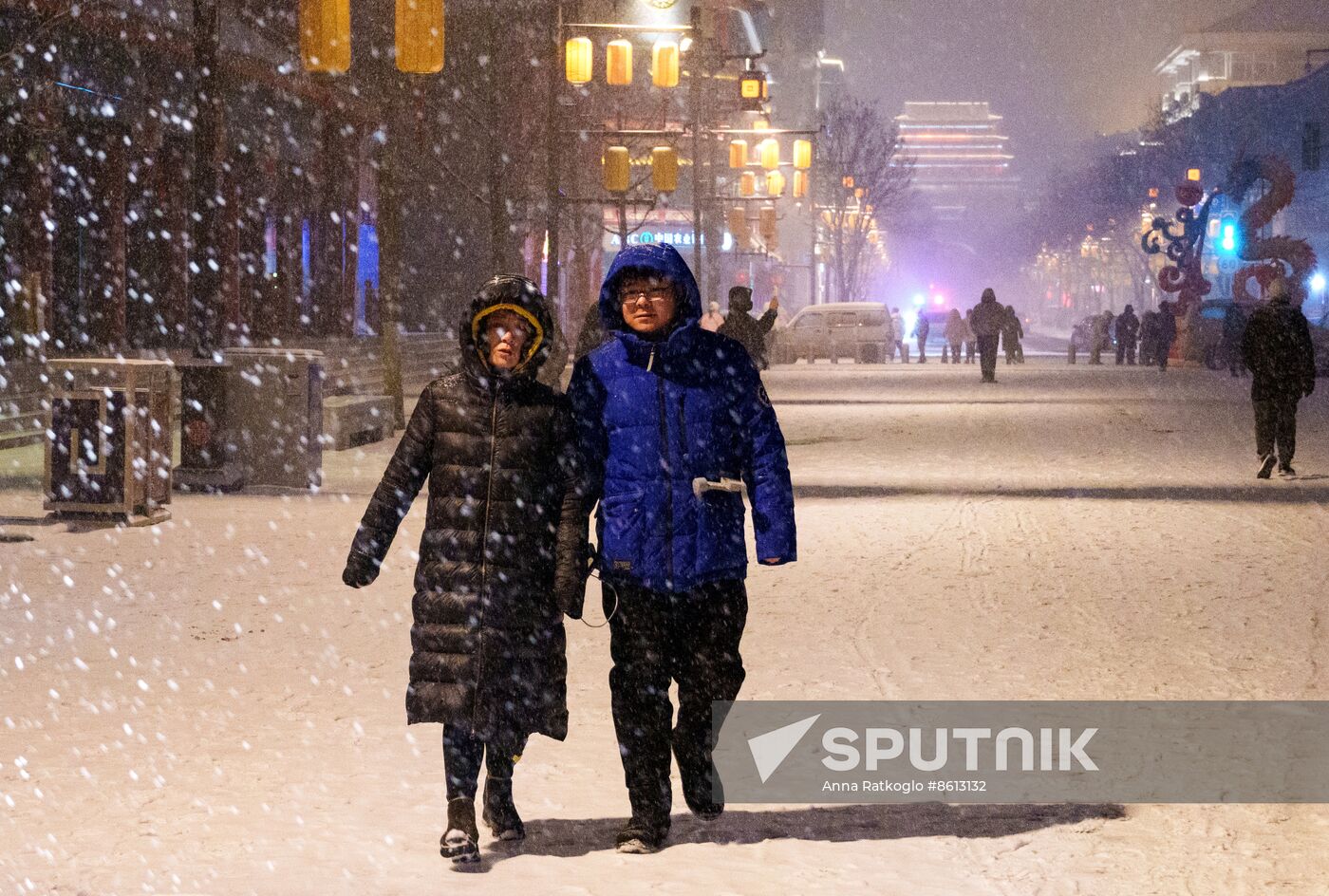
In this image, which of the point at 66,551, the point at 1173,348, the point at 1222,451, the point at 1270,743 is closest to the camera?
the point at 1270,743

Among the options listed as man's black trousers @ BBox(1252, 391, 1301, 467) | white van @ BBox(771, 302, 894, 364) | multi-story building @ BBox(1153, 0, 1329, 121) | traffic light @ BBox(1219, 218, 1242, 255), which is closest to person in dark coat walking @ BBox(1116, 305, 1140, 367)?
traffic light @ BBox(1219, 218, 1242, 255)

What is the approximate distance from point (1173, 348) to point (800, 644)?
158 ft

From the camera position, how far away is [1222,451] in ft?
66.9

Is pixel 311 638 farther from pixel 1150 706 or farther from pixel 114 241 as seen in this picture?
pixel 114 241

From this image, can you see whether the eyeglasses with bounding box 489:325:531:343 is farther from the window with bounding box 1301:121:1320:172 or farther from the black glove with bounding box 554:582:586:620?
the window with bounding box 1301:121:1320:172

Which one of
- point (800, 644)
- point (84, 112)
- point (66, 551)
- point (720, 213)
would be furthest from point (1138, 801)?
point (720, 213)

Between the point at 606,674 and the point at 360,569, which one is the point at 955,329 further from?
the point at 360,569

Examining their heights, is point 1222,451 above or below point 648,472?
below

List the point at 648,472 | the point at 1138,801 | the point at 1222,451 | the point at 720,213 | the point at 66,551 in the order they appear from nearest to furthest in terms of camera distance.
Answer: the point at 648,472 < the point at 1138,801 < the point at 66,551 < the point at 1222,451 < the point at 720,213

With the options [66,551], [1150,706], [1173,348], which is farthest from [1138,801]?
[1173,348]

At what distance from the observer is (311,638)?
9023 millimetres

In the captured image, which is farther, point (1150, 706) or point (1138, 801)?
point (1150, 706)

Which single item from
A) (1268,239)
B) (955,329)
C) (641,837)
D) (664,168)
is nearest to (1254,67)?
(1268,239)

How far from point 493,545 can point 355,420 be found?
15.9m
